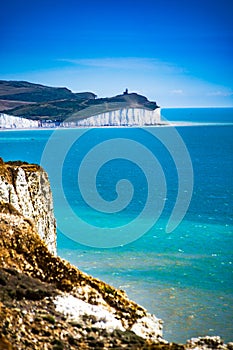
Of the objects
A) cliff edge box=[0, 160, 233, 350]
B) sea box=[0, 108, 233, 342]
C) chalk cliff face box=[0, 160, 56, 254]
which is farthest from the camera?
sea box=[0, 108, 233, 342]

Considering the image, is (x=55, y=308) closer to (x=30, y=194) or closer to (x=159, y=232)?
(x=30, y=194)

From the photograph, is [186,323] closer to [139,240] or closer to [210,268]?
[210,268]

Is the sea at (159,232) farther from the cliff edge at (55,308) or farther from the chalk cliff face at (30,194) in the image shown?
the cliff edge at (55,308)

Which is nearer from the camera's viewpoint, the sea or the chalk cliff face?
the chalk cliff face

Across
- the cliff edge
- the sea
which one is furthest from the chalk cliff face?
the sea

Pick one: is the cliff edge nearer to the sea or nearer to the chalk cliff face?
the chalk cliff face

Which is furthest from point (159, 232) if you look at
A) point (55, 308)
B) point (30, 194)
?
point (55, 308)
